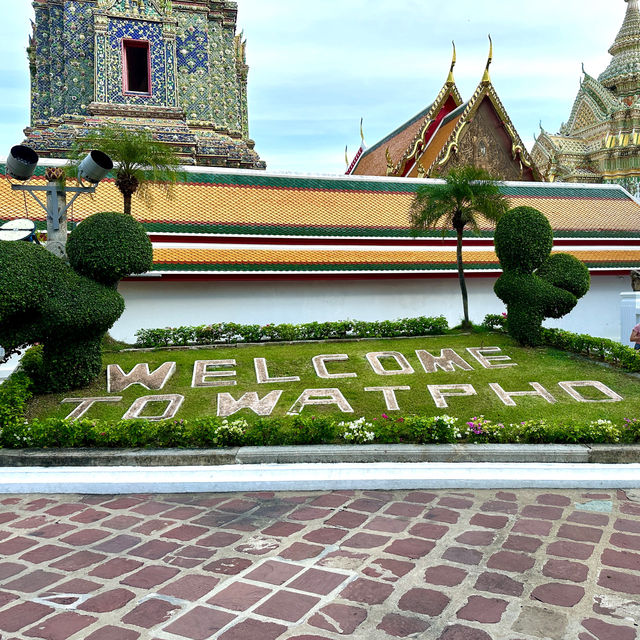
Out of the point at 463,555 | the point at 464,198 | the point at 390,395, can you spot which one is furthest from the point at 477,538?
the point at 464,198

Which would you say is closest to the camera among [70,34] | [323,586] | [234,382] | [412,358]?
[323,586]

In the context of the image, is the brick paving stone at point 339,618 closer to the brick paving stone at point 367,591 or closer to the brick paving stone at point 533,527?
the brick paving stone at point 367,591

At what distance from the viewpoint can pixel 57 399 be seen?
751 cm

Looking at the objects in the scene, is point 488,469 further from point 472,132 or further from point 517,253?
point 472,132

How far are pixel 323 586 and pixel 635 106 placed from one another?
3238 centimetres

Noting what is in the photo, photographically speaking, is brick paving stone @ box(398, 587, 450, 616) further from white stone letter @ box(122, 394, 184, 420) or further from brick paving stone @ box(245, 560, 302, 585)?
white stone letter @ box(122, 394, 184, 420)

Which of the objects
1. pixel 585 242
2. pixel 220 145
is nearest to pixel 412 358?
pixel 585 242

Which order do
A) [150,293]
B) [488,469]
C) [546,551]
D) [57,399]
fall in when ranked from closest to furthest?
[546,551] → [488,469] → [57,399] → [150,293]

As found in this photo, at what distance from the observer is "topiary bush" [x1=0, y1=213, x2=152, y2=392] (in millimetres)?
6824

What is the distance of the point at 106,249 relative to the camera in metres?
7.47

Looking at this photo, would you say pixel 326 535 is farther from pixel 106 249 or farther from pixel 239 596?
pixel 106 249

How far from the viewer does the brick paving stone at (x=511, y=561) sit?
378cm

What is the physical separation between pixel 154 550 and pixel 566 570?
2.84 m

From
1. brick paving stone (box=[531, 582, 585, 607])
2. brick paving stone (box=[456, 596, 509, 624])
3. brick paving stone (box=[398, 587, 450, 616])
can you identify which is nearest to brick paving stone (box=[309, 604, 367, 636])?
brick paving stone (box=[398, 587, 450, 616])
